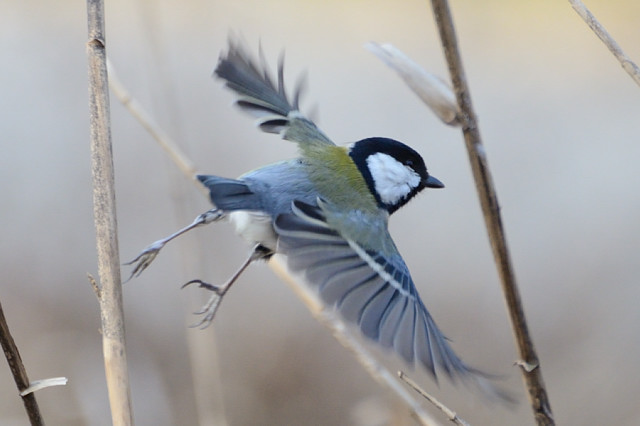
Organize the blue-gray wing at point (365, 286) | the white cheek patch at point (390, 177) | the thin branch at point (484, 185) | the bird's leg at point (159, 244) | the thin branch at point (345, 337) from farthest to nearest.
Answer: the white cheek patch at point (390, 177) < the bird's leg at point (159, 244) < the blue-gray wing at point (365, 286) < the thin branch at point (345, 337) < the thin branch at point (484, 185)

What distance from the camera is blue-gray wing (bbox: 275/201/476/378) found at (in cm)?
120

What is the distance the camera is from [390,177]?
168 cm

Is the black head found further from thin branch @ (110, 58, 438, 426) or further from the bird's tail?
thin branch @ (110, 58, 438, 426)

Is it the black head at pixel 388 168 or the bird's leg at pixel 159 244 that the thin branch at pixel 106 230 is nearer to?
the bird's leg at pixel 159 244

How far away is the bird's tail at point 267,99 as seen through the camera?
5.48 feet

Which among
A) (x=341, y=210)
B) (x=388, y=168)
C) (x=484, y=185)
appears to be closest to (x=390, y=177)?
(x=388, y=168)

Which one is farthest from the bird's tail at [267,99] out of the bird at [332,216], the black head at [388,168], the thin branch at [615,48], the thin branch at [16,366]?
the thin branch at [16,366]

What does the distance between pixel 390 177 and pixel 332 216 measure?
275mm

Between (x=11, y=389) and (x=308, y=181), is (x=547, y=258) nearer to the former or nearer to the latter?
(x=308, y=181)

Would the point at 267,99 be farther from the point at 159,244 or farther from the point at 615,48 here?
the point at 615,48

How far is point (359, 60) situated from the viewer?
10.7ft

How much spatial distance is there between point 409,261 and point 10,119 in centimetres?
163

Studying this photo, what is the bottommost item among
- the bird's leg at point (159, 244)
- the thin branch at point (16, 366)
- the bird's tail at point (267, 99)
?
the thin branch at point (16, 366)

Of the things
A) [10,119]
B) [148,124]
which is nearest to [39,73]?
[10,119]
